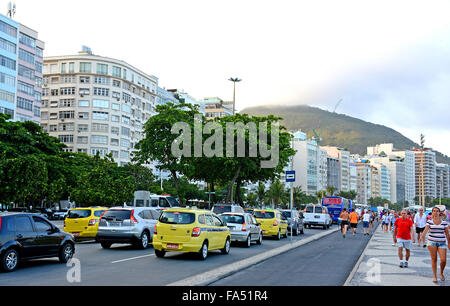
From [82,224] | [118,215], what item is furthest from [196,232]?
[82,224]

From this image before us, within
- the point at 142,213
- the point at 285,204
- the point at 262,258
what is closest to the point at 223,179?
the point at 142,213

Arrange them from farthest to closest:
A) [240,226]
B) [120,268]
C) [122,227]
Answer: [240,226], [122,227], [120,268]

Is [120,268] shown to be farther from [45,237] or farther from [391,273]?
[391,273]

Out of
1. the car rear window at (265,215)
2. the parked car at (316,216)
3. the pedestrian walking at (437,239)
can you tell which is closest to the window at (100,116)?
the parked car at (316,216)

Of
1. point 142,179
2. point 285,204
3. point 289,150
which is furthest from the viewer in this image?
point 285,204

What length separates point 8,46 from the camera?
63.3 m

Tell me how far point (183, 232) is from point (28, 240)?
466 cm

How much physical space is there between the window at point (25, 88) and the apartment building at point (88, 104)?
21450 millimetres

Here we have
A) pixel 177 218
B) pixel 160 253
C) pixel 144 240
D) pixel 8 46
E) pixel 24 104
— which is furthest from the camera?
pixel 24 104

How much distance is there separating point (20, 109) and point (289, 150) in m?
41.3

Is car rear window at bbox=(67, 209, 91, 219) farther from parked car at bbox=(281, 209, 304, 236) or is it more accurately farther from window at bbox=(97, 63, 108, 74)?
window at bbox=(97, 63, 108, 74)

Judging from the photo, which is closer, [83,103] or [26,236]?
[26,236]
